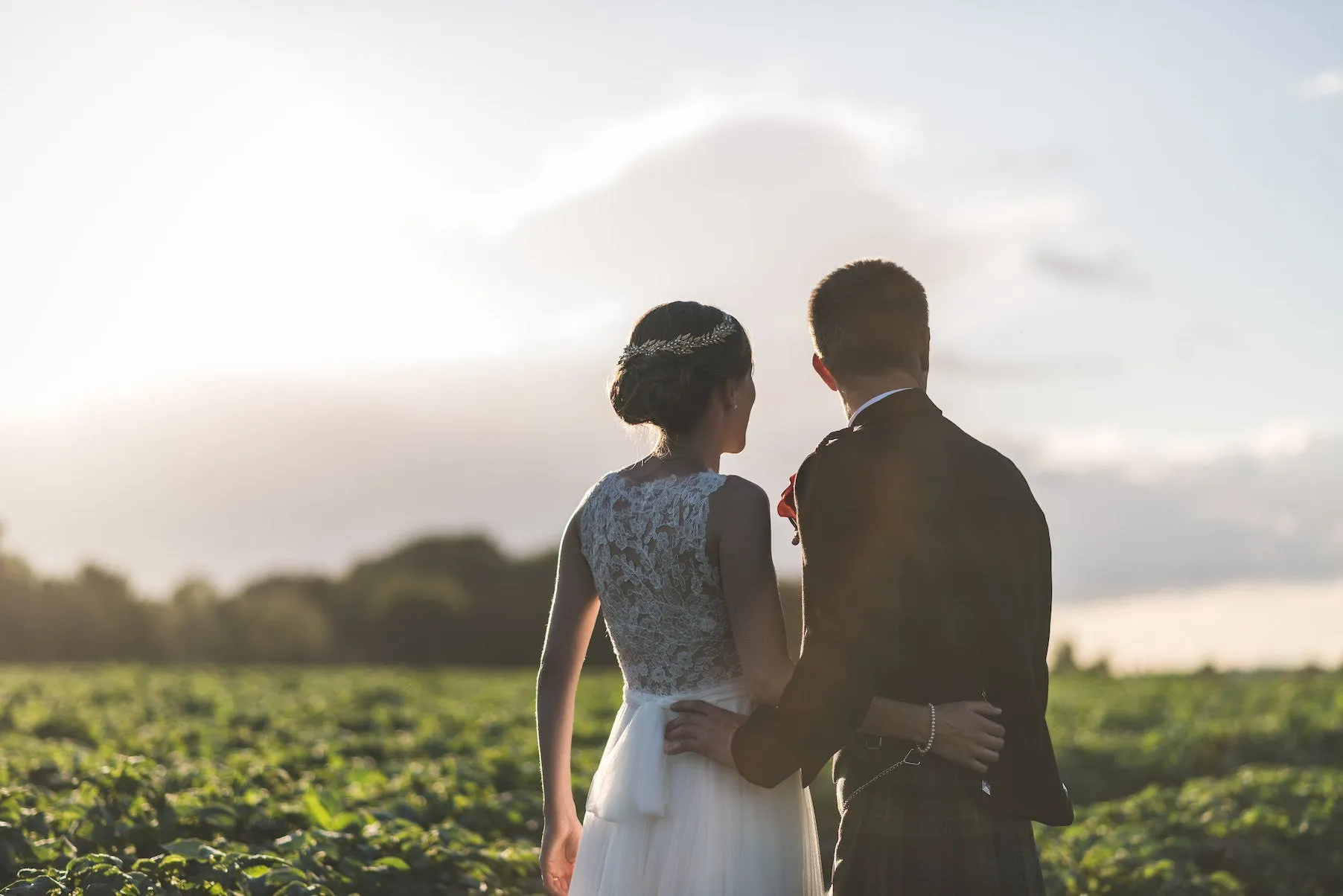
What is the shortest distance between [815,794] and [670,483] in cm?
649

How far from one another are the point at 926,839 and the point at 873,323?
1.53 m

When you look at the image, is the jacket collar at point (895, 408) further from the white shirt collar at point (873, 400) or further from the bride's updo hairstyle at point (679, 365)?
the bride's updo hairstyle at point (679, 365)

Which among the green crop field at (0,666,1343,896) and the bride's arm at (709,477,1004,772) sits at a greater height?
the bride's arm at (709,477,1004,772)

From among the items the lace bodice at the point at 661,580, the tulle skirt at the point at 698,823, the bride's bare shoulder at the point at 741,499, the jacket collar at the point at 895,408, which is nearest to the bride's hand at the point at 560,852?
the tulle skirt at the point at 698,823

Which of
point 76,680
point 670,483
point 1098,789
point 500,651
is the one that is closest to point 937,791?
point 670,483

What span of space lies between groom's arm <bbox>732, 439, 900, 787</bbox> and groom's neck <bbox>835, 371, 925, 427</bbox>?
0.72ft

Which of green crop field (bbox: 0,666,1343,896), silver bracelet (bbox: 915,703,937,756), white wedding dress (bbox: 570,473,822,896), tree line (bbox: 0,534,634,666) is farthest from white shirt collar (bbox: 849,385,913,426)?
tree line (bbox: 0,534,634,666)

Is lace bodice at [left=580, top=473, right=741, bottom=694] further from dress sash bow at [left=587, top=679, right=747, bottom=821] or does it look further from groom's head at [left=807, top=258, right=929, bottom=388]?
groom's head at [left=807, top=258, right=929, bottom=388]

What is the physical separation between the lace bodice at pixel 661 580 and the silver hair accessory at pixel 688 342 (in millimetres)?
401

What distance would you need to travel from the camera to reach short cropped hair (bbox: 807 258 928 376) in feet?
11.8

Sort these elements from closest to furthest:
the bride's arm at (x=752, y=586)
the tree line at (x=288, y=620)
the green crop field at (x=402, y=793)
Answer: the bride's arm at (x=752, y=586), the green crop field at (x=402, y=793), the tree line at (x=288, y=620)

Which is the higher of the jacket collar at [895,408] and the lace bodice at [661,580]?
the jacket collar at [895,408]


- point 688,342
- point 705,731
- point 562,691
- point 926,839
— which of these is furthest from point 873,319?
point 562,691

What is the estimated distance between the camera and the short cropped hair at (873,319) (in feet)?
11.8
